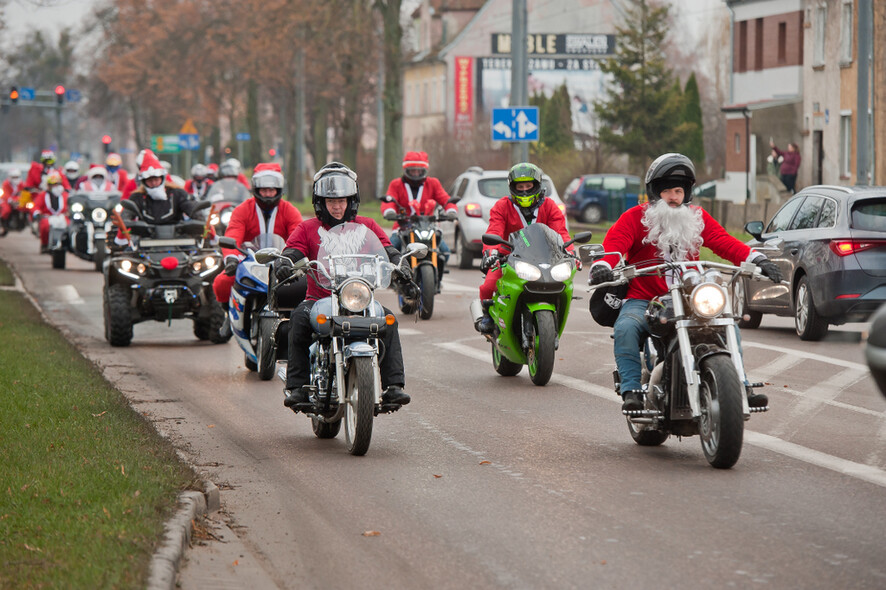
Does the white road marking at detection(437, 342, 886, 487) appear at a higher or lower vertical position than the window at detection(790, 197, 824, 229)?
lower

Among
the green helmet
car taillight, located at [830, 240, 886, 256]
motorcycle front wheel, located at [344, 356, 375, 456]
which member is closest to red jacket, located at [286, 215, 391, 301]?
motorcycle front wheel, located at [344, 356, 375, 456]

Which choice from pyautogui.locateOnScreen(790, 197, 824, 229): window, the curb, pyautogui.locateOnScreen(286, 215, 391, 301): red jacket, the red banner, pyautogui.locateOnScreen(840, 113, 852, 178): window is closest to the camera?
the curb

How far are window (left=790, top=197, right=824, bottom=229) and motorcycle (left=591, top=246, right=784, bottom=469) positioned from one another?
24.7 feet

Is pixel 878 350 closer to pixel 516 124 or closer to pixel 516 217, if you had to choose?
pixel 516 217

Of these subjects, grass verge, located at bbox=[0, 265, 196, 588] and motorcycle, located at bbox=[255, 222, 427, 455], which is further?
motorcycle, located at bbox=[255, 222, 427, 455]

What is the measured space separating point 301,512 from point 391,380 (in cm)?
176

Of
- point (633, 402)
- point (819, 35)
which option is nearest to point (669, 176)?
point (633, 402)

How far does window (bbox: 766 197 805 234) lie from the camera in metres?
17.1

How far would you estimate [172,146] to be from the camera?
267ft

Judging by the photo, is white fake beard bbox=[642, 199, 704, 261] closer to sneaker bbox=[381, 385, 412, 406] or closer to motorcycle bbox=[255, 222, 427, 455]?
motorcycle bbox=[255, 222, 427, 455]

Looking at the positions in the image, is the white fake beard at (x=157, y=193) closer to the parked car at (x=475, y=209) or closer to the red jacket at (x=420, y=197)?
the red jacket at (x=420, y=197)

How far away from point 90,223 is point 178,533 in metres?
22.9

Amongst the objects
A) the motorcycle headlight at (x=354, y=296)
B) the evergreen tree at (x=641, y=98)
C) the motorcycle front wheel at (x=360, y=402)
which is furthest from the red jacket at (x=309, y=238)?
the evergreen tree at (x=641, y=98)

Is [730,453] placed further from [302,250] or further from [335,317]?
[302,250]
